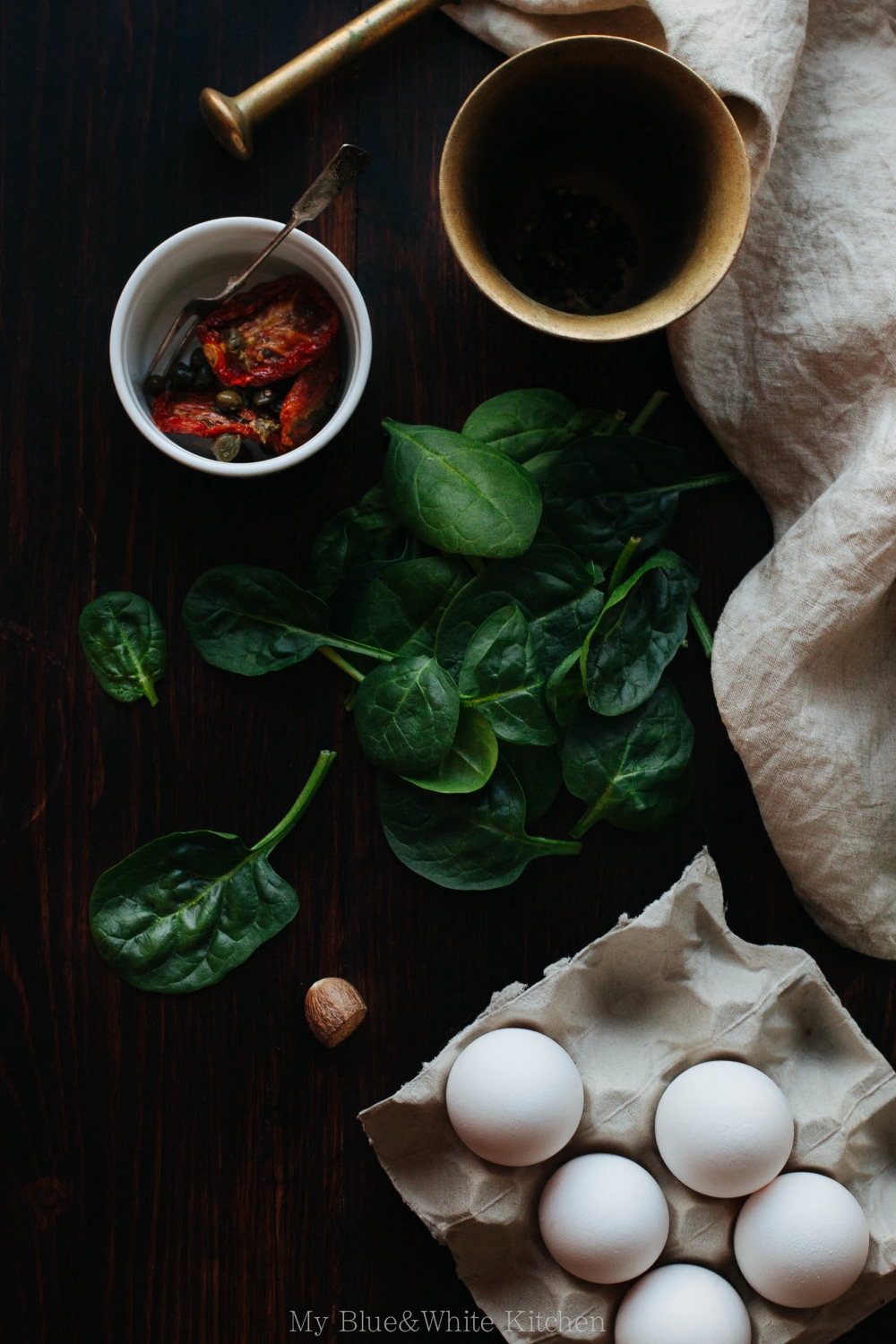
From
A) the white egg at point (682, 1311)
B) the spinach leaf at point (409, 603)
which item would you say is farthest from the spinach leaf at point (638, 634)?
the white egg at point (682, 1311)

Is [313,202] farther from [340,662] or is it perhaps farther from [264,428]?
A: [340,662]

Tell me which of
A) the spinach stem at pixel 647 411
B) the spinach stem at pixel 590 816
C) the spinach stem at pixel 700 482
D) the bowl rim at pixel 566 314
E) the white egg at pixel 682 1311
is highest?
the bowl rim at pixel 566 314

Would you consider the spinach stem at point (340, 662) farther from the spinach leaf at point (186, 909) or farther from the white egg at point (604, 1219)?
the white egg at point (604, 1219)

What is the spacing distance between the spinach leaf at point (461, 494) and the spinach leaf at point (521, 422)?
19 millimetres

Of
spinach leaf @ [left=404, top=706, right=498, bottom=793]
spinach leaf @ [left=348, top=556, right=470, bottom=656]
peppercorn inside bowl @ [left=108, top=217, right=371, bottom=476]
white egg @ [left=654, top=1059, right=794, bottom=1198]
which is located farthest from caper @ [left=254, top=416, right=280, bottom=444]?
white egg @ [left=654, top=1059, right=794, bottom=1198]

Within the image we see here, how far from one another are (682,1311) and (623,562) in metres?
0.46

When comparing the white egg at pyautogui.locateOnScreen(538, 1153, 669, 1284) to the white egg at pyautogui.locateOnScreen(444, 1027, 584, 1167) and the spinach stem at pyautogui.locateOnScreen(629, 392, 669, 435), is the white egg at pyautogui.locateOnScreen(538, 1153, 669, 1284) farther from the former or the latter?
the spinach stem at pyautogui.locateOnScreen(629, 392, 669, 435)

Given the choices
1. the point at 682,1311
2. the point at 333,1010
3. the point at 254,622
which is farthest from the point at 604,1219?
the point at 254,622

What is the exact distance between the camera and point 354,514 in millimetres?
689

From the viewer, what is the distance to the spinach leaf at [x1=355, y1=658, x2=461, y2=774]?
2.15 ft

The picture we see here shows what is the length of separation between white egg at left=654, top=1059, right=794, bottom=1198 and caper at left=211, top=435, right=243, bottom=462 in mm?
491

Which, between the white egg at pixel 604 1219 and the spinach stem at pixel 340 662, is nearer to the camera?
the white egg at pixel 604 1219

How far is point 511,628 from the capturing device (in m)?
0.67

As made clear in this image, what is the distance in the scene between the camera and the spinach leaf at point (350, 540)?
2.26 feet
